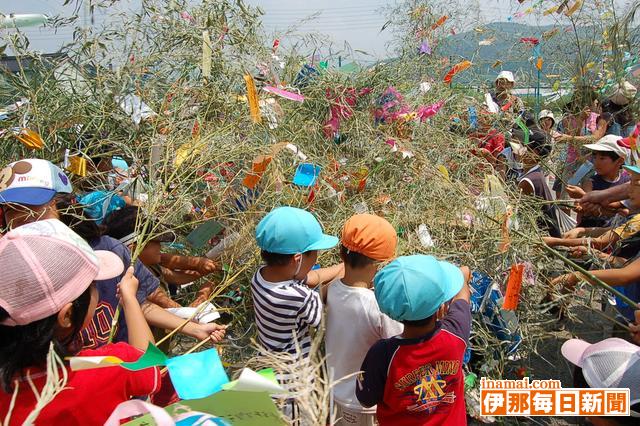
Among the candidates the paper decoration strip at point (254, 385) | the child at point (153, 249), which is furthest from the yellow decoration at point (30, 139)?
the paper decoration strip at point (254, 385)

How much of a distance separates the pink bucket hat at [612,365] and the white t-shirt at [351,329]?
605mm

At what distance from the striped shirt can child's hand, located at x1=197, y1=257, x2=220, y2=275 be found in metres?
0.58

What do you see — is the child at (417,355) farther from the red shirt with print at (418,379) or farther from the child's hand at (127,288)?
the child's hand at (127,288)

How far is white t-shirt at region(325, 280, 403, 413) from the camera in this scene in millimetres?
1767

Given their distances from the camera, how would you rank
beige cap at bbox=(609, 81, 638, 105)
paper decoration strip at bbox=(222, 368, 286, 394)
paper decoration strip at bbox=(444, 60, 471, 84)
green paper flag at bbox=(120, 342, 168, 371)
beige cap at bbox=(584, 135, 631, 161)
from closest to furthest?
paper decoration strip at bbox=(222, 368, 286, 394), green paper flag at bbox=(120, 342, 168, 371), beige cap at bbox=(584, 135, 631, 161), beige cap at bbox=(609, 81, 638, 105), paper decoration strip at bbox=(444, 60, 471, 84)

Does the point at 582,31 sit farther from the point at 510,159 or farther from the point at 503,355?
the point at 503,355

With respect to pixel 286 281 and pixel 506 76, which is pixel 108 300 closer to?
pixel 286 281

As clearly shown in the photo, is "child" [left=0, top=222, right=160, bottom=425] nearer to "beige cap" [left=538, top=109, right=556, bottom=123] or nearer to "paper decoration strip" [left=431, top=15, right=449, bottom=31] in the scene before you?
"paper decoration strip" [left=431, top=15, right=449, bottom=31]

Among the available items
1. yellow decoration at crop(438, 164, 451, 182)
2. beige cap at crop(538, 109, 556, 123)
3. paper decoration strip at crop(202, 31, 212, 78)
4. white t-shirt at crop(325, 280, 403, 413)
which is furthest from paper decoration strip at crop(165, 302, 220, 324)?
beige cap at crop(538, 109, 556, 123)

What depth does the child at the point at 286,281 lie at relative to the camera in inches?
69.2

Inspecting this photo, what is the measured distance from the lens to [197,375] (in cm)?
105

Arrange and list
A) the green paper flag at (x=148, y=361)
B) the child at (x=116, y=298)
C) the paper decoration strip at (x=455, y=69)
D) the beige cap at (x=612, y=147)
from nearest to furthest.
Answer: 1. the green paper flag at (x=148, y=361)
2. the child at (x=116, y=298)
3. the beige cap at (x=612, y=147)
4. the paper decoration strip at (x=455, y=69)

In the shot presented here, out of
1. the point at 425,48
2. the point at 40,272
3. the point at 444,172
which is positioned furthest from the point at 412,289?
the point at 425,48

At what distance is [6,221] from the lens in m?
1.87
